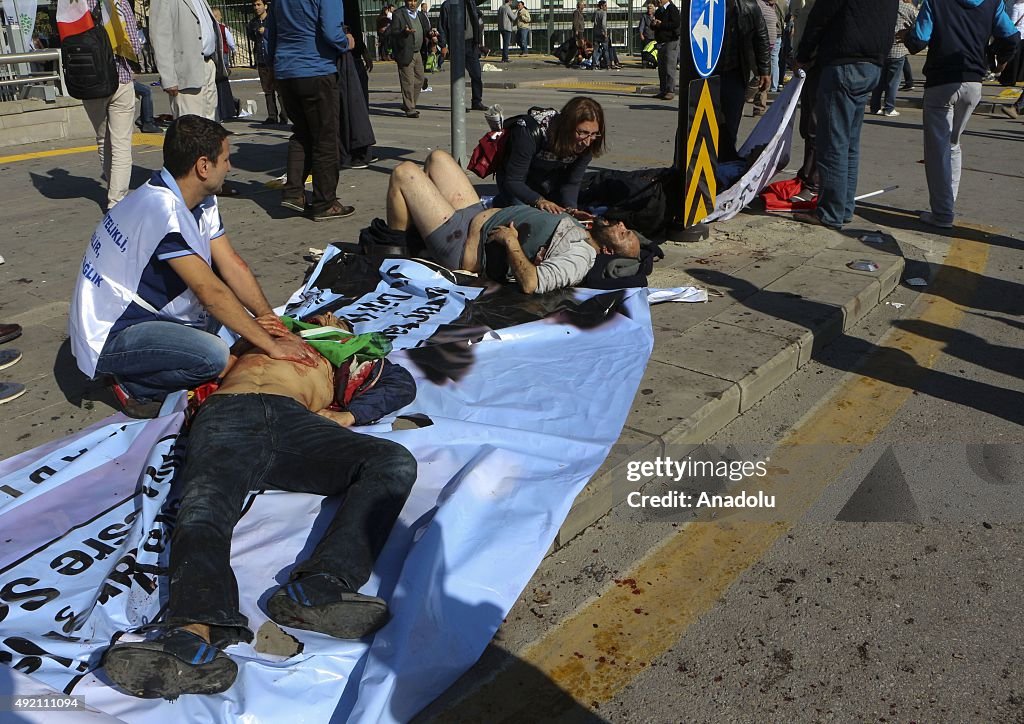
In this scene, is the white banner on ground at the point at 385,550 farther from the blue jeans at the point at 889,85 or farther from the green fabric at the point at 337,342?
the blue jeans at the point at 889,85

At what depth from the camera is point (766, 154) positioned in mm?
7121

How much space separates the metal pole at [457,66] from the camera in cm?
712

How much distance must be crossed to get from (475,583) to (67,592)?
126 cm

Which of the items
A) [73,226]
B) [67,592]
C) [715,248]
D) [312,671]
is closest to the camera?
[312,671]

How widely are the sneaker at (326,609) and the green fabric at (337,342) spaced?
4.43ft

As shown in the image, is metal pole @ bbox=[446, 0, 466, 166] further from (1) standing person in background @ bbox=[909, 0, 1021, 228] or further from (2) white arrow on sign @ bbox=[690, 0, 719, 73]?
(1) standing person in background @ bbox=[909, 0, 1021, 228]

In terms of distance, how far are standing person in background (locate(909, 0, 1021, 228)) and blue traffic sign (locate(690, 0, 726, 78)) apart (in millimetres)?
1777

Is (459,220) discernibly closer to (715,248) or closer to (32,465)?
(715,248)

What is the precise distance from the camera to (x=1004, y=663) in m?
2.57

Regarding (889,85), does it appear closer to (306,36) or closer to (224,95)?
(224,95)

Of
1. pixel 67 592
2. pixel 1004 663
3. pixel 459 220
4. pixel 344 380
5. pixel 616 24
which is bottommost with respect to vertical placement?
pixel 1004 663

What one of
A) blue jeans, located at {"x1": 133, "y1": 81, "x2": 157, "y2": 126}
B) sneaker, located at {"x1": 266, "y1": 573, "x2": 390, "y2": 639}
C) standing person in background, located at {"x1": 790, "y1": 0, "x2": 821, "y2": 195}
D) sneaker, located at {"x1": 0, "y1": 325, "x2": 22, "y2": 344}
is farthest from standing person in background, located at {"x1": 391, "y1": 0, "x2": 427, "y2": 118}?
sneaker, located at {"x1": 266, "y1": 573, "x2": 390, "y2": 639}

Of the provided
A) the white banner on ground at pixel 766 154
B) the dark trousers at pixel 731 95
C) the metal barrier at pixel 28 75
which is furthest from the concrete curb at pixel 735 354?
the metal barrier at pixel 28 75

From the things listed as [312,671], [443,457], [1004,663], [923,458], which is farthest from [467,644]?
[923,458]
